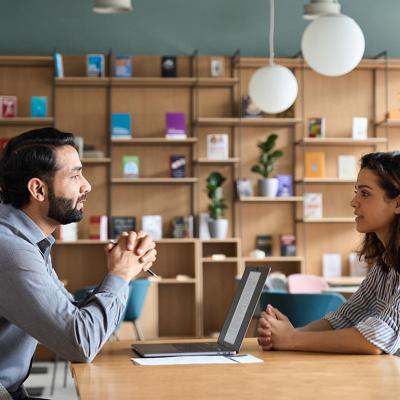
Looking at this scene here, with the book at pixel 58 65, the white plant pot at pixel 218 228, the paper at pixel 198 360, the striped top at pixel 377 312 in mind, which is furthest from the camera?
the white plant pot at pixel 218 228

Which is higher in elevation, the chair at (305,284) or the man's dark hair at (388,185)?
the man's dark hair at (388,185)

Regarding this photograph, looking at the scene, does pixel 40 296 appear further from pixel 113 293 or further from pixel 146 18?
pixel 146 18

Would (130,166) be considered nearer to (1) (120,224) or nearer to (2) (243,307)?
(1) (120,224)

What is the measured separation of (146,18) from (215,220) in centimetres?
218

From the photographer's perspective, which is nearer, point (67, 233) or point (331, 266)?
point (67, 233)

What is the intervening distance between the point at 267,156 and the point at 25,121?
7.78ft

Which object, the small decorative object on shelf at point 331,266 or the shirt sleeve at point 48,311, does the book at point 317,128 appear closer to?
the small decorative object on shelf at point 331,266

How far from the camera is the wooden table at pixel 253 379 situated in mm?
1749

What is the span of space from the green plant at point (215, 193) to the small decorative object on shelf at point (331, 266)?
1.23 metres

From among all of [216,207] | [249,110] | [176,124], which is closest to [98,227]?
[216,207]

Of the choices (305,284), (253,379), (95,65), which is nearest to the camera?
(253,379)

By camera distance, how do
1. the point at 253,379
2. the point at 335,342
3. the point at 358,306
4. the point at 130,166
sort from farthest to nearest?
1. the point at 130,166
2. the point at 358,306
3. the point at 335,342
4. the point at 253,379

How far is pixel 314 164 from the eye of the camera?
8523 mm

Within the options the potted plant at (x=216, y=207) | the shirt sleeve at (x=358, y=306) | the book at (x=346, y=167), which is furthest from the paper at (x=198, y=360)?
the book at (x=346, y=167)
